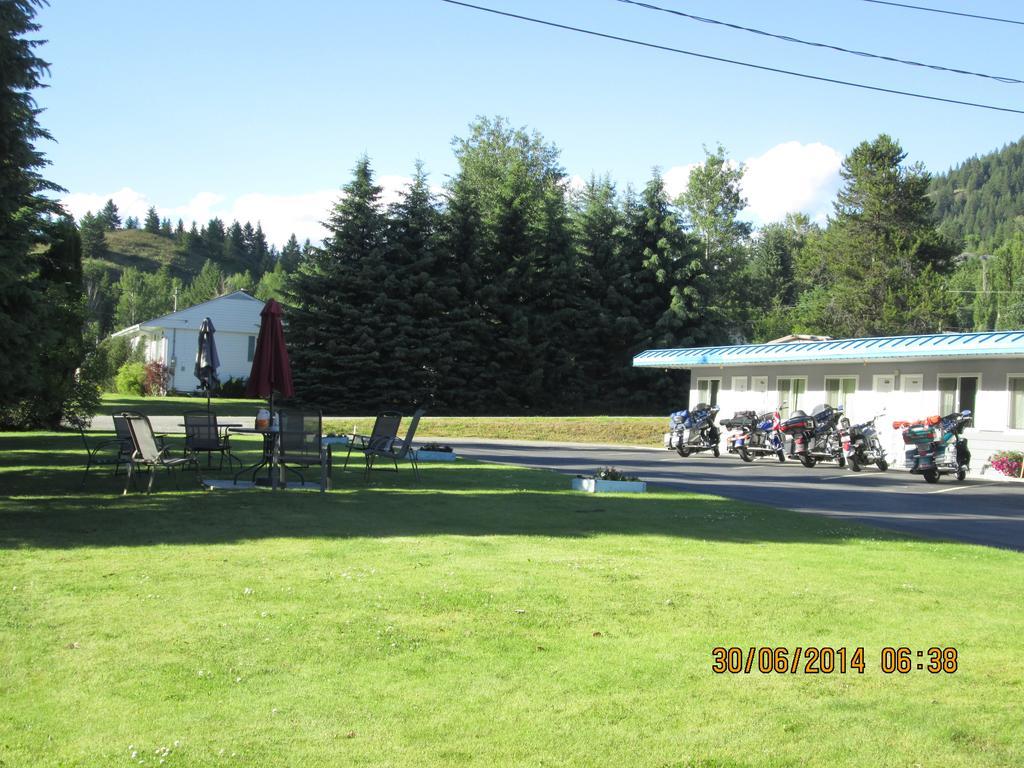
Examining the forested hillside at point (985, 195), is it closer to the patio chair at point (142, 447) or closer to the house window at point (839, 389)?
the house window at point (839, 389)

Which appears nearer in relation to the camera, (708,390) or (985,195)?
(708,390)

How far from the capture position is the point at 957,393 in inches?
855

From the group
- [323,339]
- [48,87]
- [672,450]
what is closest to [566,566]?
[48,87]

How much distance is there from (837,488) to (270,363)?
10.2 m

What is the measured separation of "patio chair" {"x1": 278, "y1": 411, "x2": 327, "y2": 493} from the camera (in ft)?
41.2

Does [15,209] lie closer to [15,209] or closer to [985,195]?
[15,209]

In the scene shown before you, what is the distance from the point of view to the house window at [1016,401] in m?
20.2

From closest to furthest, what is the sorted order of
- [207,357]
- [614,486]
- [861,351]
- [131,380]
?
[614,486], [207,357], [861,351], [131,380]

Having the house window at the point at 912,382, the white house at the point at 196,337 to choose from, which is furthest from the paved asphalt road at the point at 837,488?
the white house at the point at 196,337

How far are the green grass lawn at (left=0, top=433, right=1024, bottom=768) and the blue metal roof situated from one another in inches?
473

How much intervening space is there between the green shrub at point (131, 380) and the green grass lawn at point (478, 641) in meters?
40.5

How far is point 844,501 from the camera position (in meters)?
14.5

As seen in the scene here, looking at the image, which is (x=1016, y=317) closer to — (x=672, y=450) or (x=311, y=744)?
(x=672, y=450)

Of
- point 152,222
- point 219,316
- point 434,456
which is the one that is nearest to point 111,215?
point 152,222
